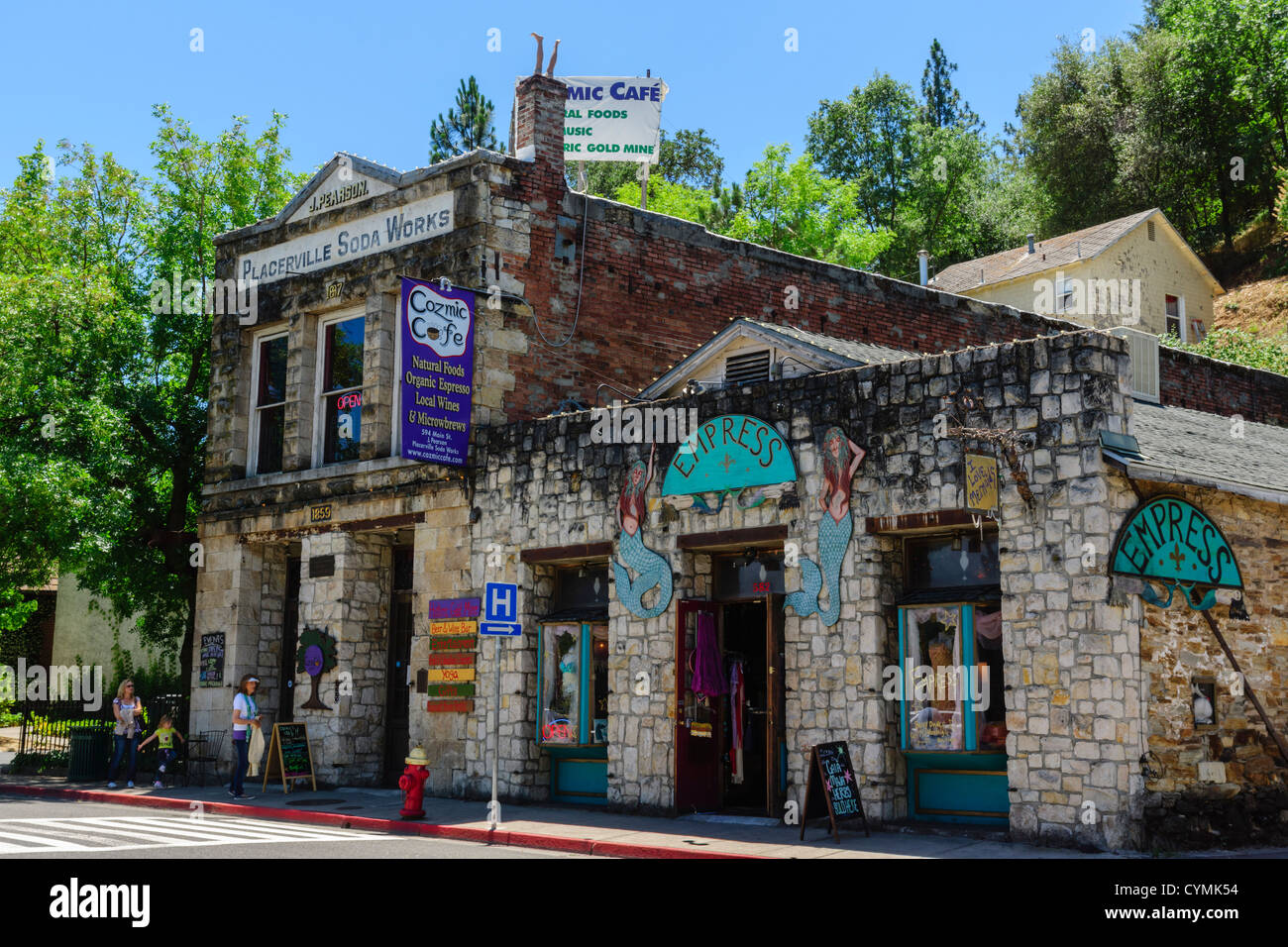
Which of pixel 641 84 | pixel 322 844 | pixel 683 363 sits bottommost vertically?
pixel 322 844

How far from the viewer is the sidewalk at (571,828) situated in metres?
12.4

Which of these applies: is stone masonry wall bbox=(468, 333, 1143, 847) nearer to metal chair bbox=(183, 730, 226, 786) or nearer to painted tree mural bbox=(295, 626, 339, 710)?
painted tree mural bbox=(295, 626, 339, 710)

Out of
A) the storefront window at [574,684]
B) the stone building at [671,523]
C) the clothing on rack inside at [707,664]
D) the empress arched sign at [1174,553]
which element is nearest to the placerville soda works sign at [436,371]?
the stone building at [671,523]

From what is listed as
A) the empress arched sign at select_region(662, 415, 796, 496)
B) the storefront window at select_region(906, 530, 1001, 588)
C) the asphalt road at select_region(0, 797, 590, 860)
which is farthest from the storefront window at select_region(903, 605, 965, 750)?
the asphalt road at select_region(0, 797, 590, 860)

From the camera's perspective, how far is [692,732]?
1599 cm

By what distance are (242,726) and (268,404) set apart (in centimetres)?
642

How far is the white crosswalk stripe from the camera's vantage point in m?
12.6

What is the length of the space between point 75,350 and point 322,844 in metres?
14.3

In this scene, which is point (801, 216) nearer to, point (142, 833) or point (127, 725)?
point (127, 725)

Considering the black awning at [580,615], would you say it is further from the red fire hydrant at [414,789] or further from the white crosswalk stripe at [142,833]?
the white crosswalk stripe at [142,833]

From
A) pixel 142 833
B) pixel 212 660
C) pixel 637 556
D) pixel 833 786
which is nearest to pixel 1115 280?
pixel 637 556
